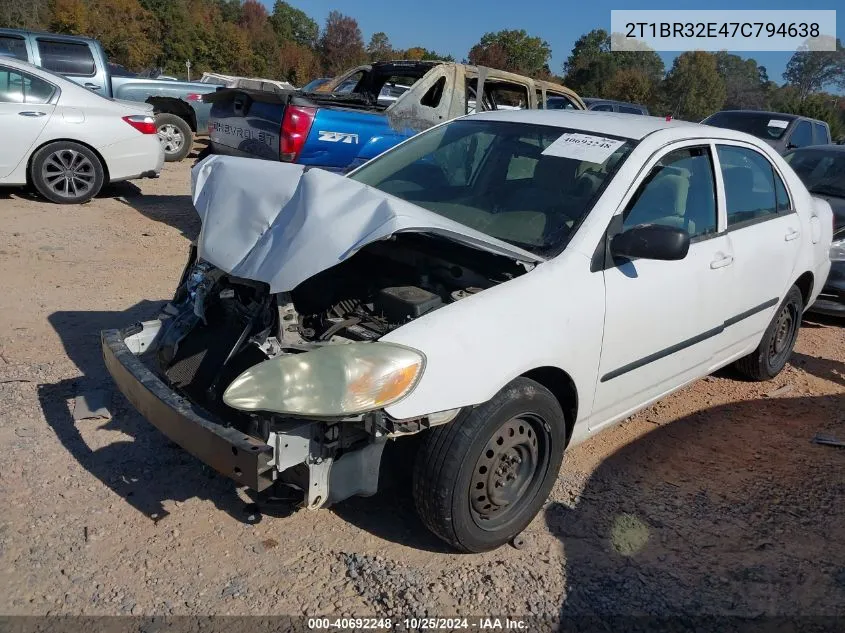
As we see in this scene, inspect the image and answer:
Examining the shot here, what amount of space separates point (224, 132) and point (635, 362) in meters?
5.98

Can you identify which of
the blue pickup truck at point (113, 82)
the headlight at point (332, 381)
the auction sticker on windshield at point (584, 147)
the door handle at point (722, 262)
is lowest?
the headlight at point (332, 381)

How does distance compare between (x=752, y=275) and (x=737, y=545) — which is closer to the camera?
(x=737, y=545)

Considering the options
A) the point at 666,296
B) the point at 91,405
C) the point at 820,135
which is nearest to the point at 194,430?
the point at 91,405

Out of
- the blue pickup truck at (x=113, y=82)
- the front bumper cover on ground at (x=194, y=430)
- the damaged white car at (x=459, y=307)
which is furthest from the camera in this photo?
the blue pickup truck at (x=113, y=82)

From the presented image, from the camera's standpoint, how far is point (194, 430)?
2.56 m

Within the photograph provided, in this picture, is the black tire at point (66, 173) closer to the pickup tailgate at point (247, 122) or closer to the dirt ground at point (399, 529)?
the pickup tailgate at point (247, 122)

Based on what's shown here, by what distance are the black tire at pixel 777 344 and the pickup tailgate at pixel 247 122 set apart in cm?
471

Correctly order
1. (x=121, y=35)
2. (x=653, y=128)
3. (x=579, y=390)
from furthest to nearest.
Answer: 1. (x=121, y=35)
2. (x=653, y=128)
3. (x=579, y=390)

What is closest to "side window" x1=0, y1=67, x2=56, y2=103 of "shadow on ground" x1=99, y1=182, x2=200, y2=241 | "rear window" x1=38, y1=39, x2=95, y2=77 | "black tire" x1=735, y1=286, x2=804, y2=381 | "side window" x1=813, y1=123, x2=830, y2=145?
"shadow on ground" x1=99, y1=182, x2=200, y2=241

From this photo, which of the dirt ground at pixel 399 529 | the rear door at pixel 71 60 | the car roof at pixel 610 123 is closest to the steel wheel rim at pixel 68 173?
the rear door at pixel 71 60

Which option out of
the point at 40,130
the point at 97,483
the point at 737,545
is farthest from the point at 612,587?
the point at 40,130

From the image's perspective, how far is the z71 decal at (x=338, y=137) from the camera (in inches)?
283

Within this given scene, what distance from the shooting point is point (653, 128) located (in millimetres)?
Answer: 3770

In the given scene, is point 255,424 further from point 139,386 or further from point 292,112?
point 292,112
